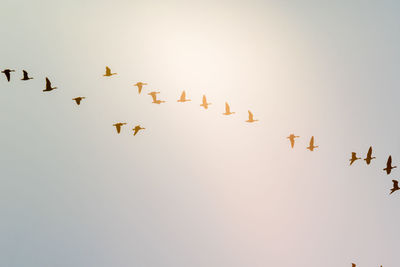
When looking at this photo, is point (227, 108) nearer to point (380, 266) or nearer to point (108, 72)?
point (108, 72)

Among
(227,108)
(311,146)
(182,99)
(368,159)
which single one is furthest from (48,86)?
(368,159)

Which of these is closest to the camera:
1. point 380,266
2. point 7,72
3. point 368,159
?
point 7,72

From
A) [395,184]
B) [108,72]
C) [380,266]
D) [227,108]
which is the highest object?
[108,72]

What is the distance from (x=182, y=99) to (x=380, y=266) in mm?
17258

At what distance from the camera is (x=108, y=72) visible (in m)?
28.5

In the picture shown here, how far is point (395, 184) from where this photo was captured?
28.5 meters

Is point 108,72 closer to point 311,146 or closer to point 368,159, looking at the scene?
point 311,146

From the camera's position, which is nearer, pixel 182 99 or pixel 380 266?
pixel 182 99

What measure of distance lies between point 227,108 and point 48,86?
944cm

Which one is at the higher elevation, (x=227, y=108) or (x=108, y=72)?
(x=108, y=72)

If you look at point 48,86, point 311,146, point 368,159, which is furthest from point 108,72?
point 368,159

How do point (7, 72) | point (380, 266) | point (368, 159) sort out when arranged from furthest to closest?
point (380, 266) < point (368, 159) < point (7, 72)

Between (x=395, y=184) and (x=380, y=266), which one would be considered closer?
(x=395, y=184)

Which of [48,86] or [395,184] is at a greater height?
[48,86]
